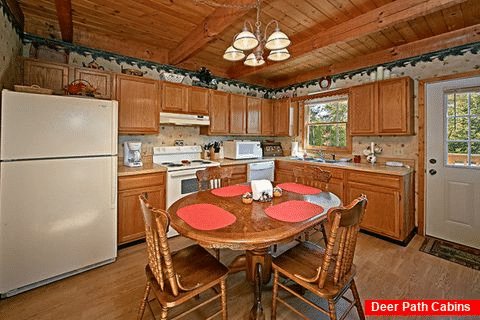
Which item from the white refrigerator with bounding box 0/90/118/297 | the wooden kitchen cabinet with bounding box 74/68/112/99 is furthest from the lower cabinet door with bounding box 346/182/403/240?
the wooden kitchen cabinet with bounding box 74/68/112/99

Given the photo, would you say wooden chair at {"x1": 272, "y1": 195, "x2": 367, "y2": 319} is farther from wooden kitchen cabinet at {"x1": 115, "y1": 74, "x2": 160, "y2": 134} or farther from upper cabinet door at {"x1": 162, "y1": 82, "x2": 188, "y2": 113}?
upper cabinet door at {"x1": 162, "y1": 82, "x2": 188, "y2": 113}

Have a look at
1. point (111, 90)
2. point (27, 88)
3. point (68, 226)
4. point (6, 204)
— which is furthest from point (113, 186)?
point (111, 90)

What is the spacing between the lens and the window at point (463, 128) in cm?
260

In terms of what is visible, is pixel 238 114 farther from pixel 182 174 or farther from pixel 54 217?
pixel 54 217

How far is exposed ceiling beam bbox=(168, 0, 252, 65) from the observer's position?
6.95 feet

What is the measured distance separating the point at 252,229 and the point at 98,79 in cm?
256

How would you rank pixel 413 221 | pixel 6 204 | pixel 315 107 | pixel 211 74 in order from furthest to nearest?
pixel 315 107, pixel 211 74, pixel 413 221, pixel 6 204

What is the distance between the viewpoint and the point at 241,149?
379 cm

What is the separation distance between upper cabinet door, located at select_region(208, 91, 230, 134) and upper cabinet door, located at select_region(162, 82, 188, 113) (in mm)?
485

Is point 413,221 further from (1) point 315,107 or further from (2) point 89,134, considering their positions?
(2) point 89,134

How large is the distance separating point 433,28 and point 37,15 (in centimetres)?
450

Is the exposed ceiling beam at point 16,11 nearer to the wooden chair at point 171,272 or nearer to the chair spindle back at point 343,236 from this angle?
the wooden chair at point 171,272

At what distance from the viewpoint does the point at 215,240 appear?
115cm

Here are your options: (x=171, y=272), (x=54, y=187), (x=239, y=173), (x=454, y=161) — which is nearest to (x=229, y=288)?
(x=171, y=272)
